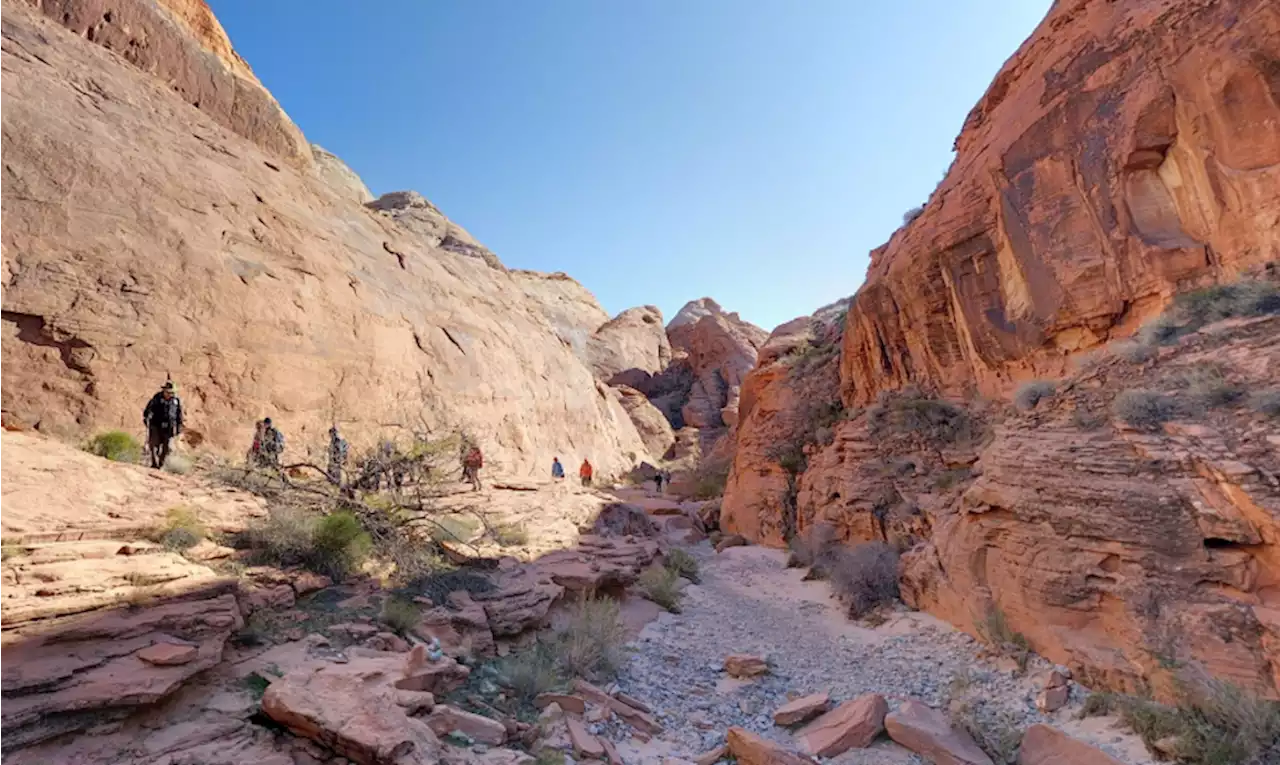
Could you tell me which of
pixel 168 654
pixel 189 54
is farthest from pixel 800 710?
pixel 189 54

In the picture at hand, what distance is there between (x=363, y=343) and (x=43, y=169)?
6.98 meters

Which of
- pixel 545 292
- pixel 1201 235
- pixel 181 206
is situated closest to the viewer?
pixel 1201 235

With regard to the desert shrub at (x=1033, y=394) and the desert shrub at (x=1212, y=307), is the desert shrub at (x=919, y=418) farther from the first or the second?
the desert shrub at (x=1212, y=307)

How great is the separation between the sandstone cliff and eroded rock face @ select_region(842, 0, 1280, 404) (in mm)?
12235

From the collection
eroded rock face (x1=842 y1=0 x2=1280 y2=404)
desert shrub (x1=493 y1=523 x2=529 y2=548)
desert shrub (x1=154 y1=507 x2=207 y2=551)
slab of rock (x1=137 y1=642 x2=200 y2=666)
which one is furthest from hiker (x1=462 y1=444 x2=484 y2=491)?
eroded rock face (x1=842 y1=0 x2=1280 y2=404)

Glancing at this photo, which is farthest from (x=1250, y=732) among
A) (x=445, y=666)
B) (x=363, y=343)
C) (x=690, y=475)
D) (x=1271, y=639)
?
(x=690, y=475)

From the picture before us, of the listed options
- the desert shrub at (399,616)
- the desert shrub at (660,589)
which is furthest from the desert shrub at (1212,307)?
the desert shrub at (399,616)

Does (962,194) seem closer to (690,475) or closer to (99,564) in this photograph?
(99,564)

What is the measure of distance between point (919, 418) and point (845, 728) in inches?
312

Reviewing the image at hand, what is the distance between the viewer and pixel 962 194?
1170 cm

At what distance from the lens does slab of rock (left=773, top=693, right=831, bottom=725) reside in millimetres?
5727

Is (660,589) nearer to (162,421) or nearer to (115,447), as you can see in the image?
(162,421)

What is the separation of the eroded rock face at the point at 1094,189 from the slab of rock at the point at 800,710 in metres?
7.26

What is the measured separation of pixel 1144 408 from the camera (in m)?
6.12
